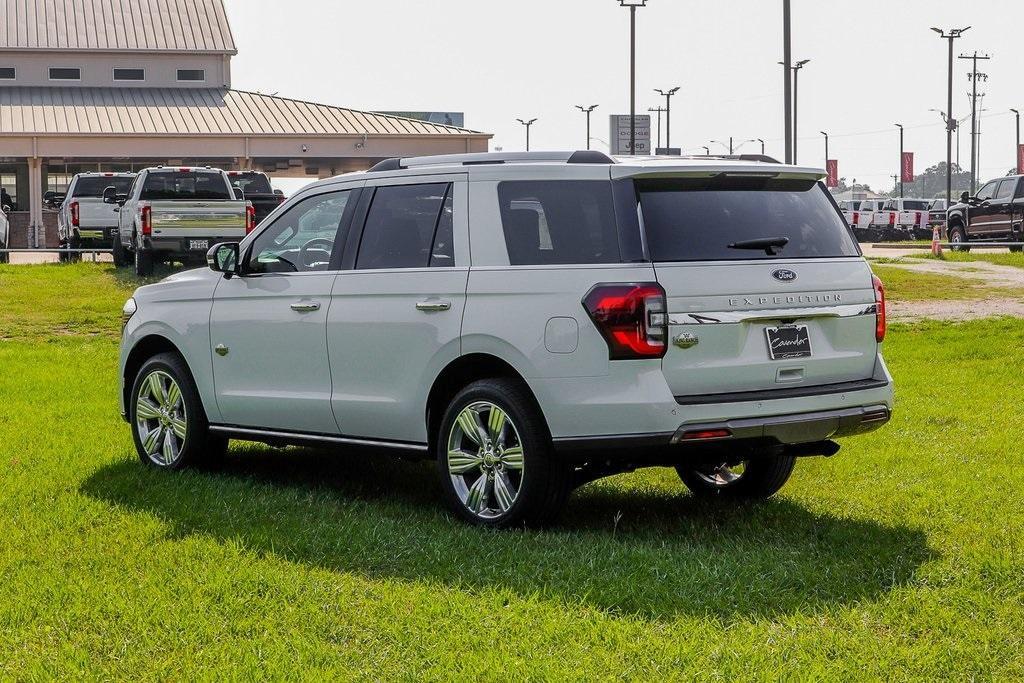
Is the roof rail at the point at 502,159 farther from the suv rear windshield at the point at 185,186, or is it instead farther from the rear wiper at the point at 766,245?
the suv rear windshield at the point at 185,186

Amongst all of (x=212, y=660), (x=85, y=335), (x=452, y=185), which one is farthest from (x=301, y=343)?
(x=85, y=335)

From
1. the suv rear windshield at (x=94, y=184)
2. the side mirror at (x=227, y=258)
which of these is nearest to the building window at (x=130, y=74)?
the suv rear windshield at (x=94, y=184)

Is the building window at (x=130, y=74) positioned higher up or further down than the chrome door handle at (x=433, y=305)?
higher up

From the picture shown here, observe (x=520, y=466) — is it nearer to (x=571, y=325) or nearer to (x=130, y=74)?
(x=571, y=325)

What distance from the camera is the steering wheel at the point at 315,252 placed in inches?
312

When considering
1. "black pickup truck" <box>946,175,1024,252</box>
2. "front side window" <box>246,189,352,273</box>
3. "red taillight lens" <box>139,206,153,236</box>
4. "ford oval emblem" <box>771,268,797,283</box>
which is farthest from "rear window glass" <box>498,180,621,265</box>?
"black pickup truck" <box>946,175,1024,252</box>

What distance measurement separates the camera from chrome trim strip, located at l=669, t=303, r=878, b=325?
6363 mm

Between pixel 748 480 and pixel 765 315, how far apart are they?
5.24 ft

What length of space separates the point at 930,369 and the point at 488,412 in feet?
25.6

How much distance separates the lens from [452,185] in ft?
23.9

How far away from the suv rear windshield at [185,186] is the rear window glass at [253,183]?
251 inches

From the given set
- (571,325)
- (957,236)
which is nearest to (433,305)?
(571,325)

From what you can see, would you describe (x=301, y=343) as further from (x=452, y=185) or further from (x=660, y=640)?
(x=660, y=640)

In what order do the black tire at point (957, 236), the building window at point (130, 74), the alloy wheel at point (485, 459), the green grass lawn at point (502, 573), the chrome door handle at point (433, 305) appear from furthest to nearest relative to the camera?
the building window at point (130, 74)
the black tire at point (957, 236)
the chrome door handle at point (433, 305)
the alloy wheel at point (485, 459)
the green grass lawn at point (502, 573)
